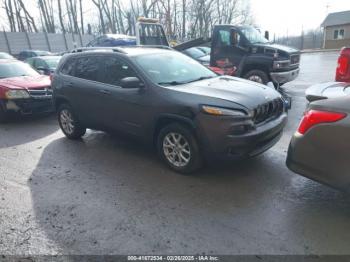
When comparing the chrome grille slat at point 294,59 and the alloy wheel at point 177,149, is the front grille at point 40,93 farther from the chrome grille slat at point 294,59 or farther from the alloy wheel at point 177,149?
the chrome grille slat at point 294,59

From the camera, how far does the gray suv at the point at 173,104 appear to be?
3.84 m

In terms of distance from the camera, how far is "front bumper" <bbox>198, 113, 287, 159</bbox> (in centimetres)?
376

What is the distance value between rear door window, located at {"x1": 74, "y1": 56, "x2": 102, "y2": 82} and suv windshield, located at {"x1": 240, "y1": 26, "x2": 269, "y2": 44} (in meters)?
6.05

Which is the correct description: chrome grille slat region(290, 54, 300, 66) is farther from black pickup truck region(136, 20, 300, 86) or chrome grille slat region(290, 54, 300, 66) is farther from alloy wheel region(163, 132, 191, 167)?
alloy wheel region(163, 132, 191, 167)

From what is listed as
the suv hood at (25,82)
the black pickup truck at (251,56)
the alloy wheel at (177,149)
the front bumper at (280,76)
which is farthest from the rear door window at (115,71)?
the front bumper at (280,76)

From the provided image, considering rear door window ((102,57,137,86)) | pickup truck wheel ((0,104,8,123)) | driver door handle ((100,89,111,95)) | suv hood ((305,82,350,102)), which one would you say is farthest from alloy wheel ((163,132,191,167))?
pickup truck wheel ((0,104,8,123))

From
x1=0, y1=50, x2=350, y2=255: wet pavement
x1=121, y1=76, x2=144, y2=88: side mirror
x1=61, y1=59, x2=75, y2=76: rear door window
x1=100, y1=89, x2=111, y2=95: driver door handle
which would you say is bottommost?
x1=0, y1=50, x2=350, y2=255: wet pavement

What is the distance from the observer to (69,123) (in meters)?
6.07

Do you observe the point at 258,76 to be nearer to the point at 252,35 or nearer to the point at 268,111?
the point at 252,35

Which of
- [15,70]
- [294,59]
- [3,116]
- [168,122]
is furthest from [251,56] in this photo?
[3,116]

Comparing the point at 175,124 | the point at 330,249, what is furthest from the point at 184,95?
the point at 330,249

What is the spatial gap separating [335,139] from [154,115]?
2380 mm

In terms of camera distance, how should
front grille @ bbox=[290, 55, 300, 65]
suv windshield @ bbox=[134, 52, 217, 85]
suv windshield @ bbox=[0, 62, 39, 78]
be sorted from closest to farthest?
suv windshield @ bbox=[134, 52, 217, 85] → suv windshield @ bbox=[0, 62, 39, 78] → front grille @ bbox=[290, 55, 300, 65]

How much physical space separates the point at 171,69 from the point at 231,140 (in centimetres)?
178
